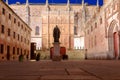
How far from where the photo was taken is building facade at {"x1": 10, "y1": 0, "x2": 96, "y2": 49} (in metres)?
59.4

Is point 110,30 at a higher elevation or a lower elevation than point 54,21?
lower

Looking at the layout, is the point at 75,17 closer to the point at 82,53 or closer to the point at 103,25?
the point at 82,53

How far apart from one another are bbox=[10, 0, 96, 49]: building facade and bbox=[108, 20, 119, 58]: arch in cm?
2777

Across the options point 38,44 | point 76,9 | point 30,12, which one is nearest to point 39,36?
point 38,44

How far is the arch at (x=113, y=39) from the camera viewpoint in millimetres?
29641

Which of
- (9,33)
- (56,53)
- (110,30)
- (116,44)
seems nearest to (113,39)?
(116,44)

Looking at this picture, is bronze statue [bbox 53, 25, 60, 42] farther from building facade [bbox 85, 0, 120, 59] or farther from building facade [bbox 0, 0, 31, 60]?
building facade [bbox 85, 0, 120, 59]

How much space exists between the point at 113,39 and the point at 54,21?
30409 millimetres

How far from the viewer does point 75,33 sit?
6303 centimetres

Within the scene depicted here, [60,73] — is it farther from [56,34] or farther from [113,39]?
[113,39]

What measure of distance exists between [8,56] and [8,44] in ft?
5.23

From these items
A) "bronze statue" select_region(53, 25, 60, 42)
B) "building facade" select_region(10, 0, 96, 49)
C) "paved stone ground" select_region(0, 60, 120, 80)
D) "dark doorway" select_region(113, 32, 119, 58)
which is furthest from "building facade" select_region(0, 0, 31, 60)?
"building facade" select_region(10, 0, 96, 49)

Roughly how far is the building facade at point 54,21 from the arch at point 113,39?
2777 centimetres

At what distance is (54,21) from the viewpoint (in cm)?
5988
